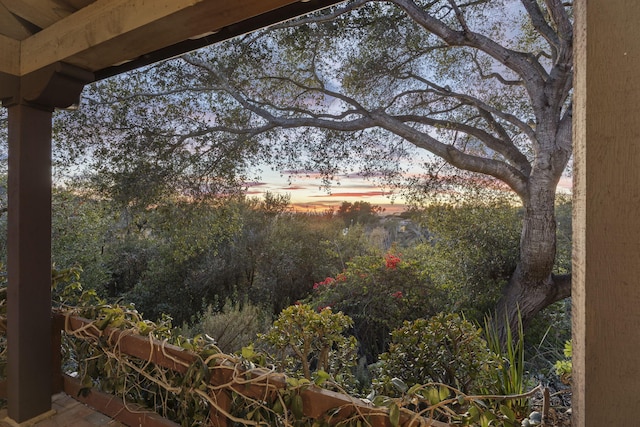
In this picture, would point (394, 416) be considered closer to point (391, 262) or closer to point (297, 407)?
point (297, 407)

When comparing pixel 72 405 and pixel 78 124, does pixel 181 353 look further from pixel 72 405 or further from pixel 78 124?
pixel 78 124

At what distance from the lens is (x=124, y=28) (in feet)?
3.84

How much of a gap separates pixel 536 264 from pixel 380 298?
75.7 inches

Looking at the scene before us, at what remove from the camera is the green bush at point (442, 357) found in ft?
6.64

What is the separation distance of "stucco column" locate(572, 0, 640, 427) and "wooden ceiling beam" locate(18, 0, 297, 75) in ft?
2.32

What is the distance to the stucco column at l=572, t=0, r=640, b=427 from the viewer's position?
1.72 feet

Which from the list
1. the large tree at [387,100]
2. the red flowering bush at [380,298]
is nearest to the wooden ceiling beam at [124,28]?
the large tree at [387,100]

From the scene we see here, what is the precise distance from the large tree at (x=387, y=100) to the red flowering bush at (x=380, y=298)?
101cm

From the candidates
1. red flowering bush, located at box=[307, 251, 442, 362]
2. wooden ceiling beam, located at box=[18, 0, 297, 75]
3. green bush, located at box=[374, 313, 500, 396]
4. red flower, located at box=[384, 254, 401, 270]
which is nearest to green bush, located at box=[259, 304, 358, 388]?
green bush, located at box=[374, 313, 500, 396]

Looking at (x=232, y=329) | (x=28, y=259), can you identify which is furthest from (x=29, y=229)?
(x=232, y=329)

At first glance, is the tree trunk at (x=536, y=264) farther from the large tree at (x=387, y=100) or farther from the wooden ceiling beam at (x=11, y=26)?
the wooden ceiling beam at (x=11, y=26)

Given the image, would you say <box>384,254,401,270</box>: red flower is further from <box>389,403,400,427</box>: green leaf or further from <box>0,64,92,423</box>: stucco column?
<box>389,403,400,427</box>: green leaf

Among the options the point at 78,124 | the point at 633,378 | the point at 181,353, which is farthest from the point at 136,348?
the point at 78,124

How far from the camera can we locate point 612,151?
536 millimetres
